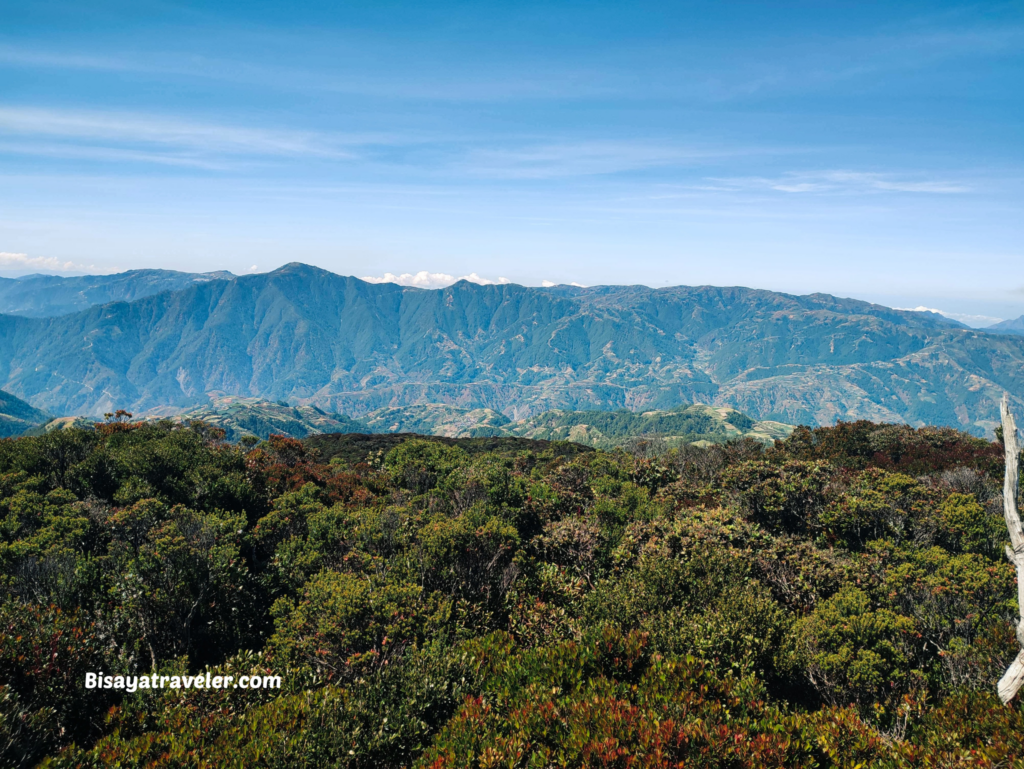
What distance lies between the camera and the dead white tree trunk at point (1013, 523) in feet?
32.3

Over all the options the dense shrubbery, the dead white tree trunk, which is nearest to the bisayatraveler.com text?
the dense shrubbery

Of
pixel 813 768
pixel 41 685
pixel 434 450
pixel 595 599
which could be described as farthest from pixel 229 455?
pixel 813 768

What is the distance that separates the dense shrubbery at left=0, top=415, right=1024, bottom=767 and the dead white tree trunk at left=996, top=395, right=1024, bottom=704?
3.06ft

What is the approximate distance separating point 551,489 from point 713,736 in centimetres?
3453

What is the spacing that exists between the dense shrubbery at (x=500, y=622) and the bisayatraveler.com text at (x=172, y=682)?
0.35 metres

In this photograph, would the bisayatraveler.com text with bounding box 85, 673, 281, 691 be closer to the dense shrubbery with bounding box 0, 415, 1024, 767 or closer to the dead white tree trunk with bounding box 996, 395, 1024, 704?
the dense shrubbery with bounding box 0, 415, 1024, 767

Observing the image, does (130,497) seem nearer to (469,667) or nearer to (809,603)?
(469,667)

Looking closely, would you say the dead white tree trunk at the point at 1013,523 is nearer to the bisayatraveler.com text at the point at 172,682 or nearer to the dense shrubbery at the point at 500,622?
the dense shrubbery at the point at 500,622

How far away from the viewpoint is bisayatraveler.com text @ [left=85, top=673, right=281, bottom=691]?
15555mm

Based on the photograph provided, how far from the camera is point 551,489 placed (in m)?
45.4

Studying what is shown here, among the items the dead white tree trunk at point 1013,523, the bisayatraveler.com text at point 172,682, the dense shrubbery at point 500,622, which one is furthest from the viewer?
the bisayatraveler.com text at point 172,682

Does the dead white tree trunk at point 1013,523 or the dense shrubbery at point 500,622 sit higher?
the dead white tree trunk at point 1013,523

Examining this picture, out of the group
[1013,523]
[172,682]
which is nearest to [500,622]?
[172,682]

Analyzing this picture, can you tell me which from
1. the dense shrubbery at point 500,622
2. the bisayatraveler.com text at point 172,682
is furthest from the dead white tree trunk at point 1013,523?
the bisayatraveler.com text at point 172,682
